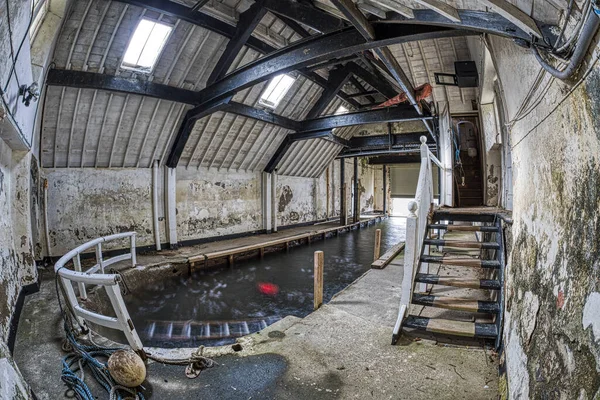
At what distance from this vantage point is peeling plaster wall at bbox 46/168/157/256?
22.5ft

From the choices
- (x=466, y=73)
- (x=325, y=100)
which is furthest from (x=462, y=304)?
(x=325, y=100)

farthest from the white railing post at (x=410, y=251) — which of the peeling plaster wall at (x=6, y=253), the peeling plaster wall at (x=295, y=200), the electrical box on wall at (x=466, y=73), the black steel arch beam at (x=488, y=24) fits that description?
the peeling plaster wall at (x=295, y=200)

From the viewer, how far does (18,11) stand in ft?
8.05

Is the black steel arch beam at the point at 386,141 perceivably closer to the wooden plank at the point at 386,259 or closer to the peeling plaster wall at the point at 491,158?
A: the wooden plank at the point at 386,259

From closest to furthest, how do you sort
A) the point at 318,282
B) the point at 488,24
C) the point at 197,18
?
the point at 488,24, the point at 318,282, the point at 197,18

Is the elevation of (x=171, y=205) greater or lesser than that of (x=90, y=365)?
greater

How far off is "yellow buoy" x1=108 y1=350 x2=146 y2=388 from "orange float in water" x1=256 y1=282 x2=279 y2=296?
15.1ft

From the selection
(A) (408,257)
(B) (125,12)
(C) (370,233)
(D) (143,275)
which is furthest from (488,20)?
(C) (370,233)

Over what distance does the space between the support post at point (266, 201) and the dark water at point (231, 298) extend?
6.77 feet

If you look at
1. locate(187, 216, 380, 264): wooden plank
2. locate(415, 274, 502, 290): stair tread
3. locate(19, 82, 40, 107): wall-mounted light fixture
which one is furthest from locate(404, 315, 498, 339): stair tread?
locate(187, 216, 380, 264): wooden plank

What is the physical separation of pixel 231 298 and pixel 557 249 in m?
6.30

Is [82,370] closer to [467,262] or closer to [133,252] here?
[133,252]

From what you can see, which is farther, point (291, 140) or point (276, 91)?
point (291, 140)

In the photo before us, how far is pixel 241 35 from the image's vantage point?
624cm
